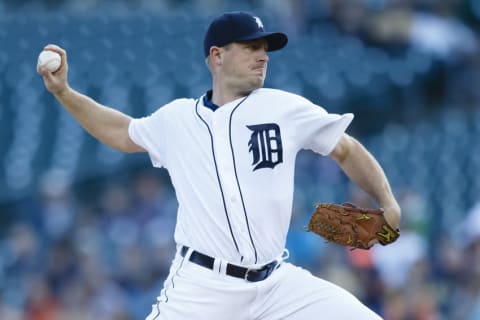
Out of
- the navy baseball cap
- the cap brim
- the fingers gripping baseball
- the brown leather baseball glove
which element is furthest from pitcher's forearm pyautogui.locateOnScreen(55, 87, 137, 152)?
the brown leather baseball glove

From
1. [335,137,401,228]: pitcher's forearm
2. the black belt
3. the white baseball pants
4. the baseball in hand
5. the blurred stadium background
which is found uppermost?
the baseball in hand

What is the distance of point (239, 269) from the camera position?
186 inches

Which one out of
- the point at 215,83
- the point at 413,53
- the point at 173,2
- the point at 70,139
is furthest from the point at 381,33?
the point at 215,83

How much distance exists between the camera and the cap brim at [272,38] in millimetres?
4883

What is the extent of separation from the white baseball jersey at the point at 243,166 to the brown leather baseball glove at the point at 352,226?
0.61 ft

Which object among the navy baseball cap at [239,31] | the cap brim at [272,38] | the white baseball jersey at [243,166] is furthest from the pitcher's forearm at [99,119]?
the cap brim at [272,38]

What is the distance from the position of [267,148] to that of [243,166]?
0.37 ft

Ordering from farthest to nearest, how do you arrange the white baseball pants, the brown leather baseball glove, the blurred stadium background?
the blurred stadium background
the brown leather baseball glove
the white baseball pants

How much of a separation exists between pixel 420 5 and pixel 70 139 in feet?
24.6

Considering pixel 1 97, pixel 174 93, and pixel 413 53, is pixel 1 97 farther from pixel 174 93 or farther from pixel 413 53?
pixel 413 53

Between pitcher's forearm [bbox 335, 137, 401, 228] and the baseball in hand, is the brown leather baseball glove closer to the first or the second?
pitcher's forearm [bbox 335, 137, 401, 228]

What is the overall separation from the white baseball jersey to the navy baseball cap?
22cm

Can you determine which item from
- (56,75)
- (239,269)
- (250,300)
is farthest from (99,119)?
(250,300)

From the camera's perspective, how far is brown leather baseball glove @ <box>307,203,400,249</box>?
490 cm
